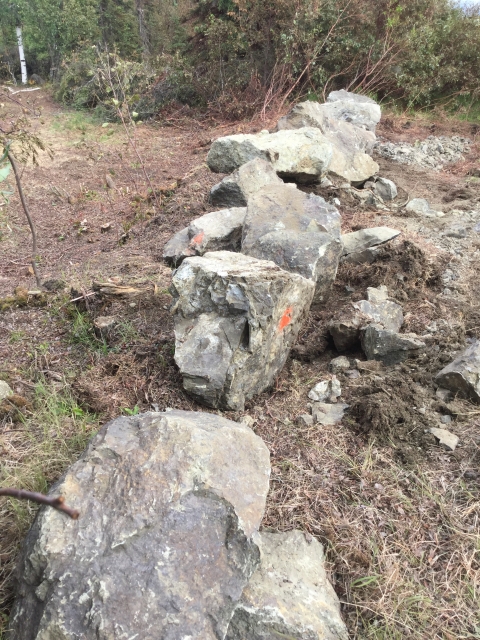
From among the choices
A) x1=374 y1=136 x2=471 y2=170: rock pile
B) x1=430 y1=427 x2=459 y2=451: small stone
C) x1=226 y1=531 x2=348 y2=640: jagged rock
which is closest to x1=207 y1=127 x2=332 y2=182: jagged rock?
x1=374 y1=136 x2=471 y2=170: rock pile

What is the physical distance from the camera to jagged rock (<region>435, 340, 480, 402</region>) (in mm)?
2531

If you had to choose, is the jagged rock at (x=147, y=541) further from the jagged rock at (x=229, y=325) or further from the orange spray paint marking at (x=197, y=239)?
the orange spray paint marking at (x=197, y=239)

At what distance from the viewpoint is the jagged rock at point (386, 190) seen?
Result: 5980mm

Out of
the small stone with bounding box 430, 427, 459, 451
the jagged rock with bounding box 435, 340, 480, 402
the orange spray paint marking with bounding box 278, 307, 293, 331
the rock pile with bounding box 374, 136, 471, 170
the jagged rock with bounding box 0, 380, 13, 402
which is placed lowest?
the rock pile with bounding box 374, 136, 471, 170

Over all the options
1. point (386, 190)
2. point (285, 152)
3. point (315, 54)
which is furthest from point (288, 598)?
point (315, 54)

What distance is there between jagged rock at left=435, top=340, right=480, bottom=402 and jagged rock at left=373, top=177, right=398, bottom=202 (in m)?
3.74

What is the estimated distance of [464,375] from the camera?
8.34ft

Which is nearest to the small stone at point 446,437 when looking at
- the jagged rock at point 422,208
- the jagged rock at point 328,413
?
the jagged rock at point 328,413

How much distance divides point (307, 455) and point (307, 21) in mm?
10120

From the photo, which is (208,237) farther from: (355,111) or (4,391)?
(355,111)

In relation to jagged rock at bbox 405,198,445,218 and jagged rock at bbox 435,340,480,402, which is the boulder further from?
jagged rock at bbox 435,340,480,402

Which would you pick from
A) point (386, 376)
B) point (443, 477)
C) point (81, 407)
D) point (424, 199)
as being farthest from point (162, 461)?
point (424, 199)

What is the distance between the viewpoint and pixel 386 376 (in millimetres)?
2721

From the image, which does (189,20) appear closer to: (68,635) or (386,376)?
(386,376)
